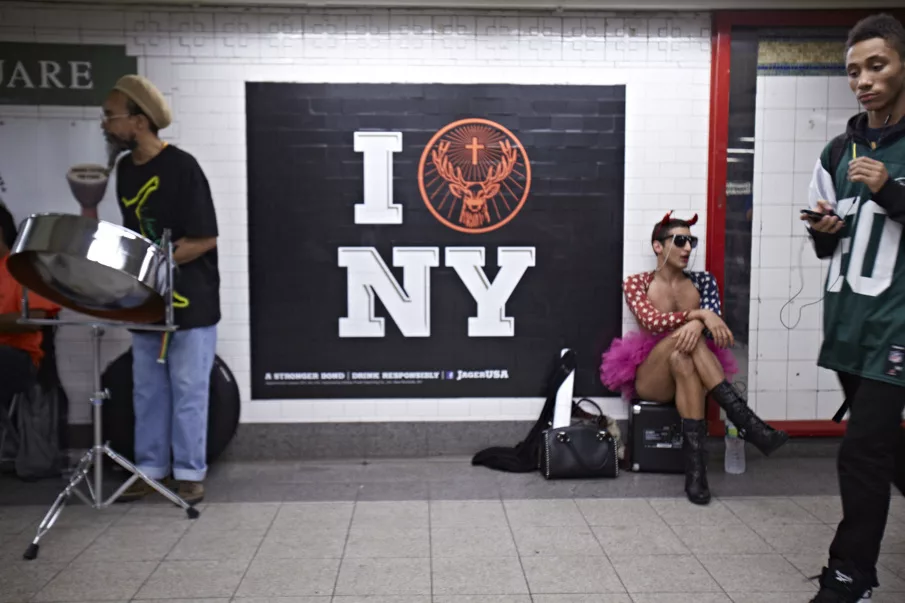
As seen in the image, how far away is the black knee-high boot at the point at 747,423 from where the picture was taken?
14.0 feet

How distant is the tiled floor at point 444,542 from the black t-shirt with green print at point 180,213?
110cm

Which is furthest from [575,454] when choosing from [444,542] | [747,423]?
[444,542]

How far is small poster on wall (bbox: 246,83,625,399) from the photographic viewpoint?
192 inches

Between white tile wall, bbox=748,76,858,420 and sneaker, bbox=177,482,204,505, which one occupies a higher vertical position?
white tile wall, bbox=748,76,858,420

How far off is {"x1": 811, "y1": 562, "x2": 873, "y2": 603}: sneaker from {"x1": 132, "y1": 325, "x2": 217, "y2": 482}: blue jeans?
3117mm

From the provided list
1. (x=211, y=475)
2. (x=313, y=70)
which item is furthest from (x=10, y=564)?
(x=313, y=70)

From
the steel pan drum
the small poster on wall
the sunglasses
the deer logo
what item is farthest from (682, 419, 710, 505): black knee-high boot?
the steel pan drum

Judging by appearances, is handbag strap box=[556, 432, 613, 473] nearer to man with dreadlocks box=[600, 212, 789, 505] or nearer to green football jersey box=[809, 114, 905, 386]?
man with dreadlocks box=[600, 212, 789, 505]

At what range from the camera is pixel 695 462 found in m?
4.30

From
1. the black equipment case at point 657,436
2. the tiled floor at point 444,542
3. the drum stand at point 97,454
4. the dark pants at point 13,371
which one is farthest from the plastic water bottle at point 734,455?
the dark pants at point 13,371

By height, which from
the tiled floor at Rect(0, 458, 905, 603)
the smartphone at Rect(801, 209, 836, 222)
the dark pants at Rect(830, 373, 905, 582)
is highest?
the smartphone at Rect(801, 209, 836, 222)

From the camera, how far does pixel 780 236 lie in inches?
196

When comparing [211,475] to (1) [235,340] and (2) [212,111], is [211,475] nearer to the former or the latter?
(1) [235,340]

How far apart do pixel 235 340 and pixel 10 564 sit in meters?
1.85
